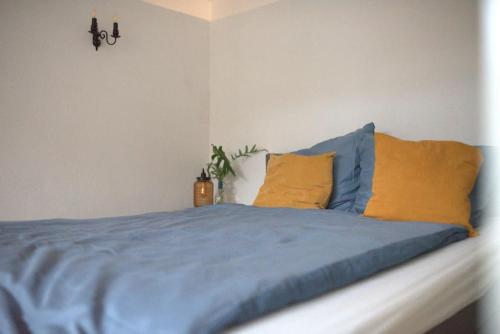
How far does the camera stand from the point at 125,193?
3.05 metres

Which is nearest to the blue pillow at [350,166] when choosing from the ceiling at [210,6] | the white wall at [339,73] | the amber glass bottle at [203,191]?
the white wall at [339,73]

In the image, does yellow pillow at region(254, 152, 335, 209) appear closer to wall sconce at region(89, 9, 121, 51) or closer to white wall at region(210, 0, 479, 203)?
white wall at region(210, 0, 479, 203)

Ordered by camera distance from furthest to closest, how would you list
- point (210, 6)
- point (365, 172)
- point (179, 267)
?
point (210, 6), point (365, 172), point (179, 267)

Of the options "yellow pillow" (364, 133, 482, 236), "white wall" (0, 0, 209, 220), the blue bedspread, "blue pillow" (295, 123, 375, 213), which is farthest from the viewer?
"white wall" (0, 0, 209, 220)

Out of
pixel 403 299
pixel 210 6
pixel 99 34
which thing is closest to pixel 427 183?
pixel 403 299

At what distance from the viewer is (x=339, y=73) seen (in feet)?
8.87

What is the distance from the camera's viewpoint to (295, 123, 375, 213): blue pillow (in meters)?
2.25

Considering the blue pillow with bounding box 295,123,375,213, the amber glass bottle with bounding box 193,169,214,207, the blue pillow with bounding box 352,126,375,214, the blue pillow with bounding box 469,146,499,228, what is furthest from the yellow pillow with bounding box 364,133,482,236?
the amber glass bottle with bounding box 193,169,214,207

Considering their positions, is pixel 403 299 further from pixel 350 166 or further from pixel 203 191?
pixel 203 191

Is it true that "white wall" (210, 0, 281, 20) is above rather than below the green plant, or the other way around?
above

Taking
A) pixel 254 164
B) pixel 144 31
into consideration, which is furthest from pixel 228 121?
pixel 144 31

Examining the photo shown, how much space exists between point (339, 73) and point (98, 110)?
1.79 metres

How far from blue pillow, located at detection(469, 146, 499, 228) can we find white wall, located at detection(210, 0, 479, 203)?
30 centimetres

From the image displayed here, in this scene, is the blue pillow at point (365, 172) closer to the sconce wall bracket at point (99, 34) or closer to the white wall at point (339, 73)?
the white wall at point (339, 73)
